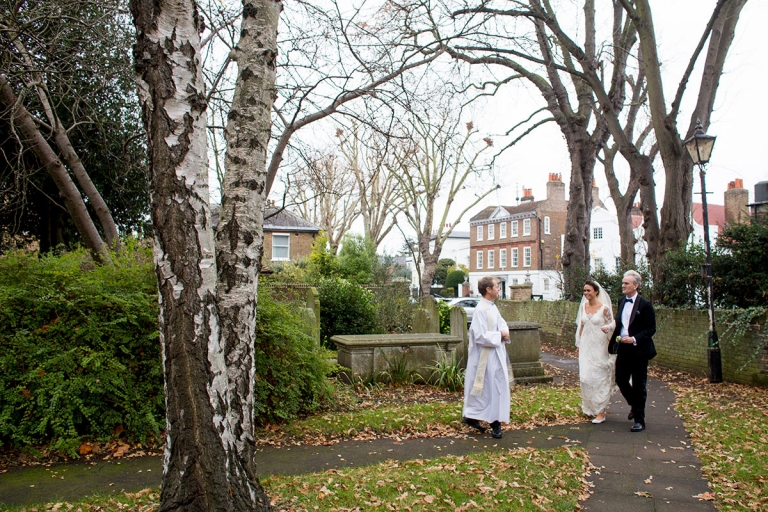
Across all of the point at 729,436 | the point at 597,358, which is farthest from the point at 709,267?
the point at 729,436

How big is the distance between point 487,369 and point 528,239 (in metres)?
47.6

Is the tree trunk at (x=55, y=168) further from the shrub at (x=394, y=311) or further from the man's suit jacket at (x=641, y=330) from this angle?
the man's suit jacket at (x=641, y=330)

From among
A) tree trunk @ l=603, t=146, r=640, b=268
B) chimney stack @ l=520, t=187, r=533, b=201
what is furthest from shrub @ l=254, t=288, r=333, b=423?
chimney stack @ l=520, t=187, r=533, b=201

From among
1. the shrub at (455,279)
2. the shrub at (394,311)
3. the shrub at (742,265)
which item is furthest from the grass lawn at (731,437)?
the shrub at (455,279)

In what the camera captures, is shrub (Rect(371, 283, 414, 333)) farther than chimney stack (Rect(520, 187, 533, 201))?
No

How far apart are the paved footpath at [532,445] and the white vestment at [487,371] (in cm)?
32

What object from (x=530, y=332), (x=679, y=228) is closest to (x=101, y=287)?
(x=530, y=332)

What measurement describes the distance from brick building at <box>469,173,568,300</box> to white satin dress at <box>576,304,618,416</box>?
41.3 meters

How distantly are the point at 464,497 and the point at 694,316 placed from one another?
942 cm

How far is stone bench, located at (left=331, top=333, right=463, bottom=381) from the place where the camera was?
953 cm

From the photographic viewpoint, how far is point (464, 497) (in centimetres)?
445

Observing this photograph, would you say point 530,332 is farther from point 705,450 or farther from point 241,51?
point 241,51

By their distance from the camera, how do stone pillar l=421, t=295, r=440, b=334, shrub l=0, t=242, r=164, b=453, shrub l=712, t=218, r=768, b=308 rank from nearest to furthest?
shrub l=0, t=242, r=164, b=453 < shrub l=712, t=218, r=768, b=308 < stone pillar l=421, t=295, r=440, b=334

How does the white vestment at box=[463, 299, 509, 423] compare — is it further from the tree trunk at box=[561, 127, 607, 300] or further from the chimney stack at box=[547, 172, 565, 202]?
the chimney stack at box=[547, 172, 565, 202]
